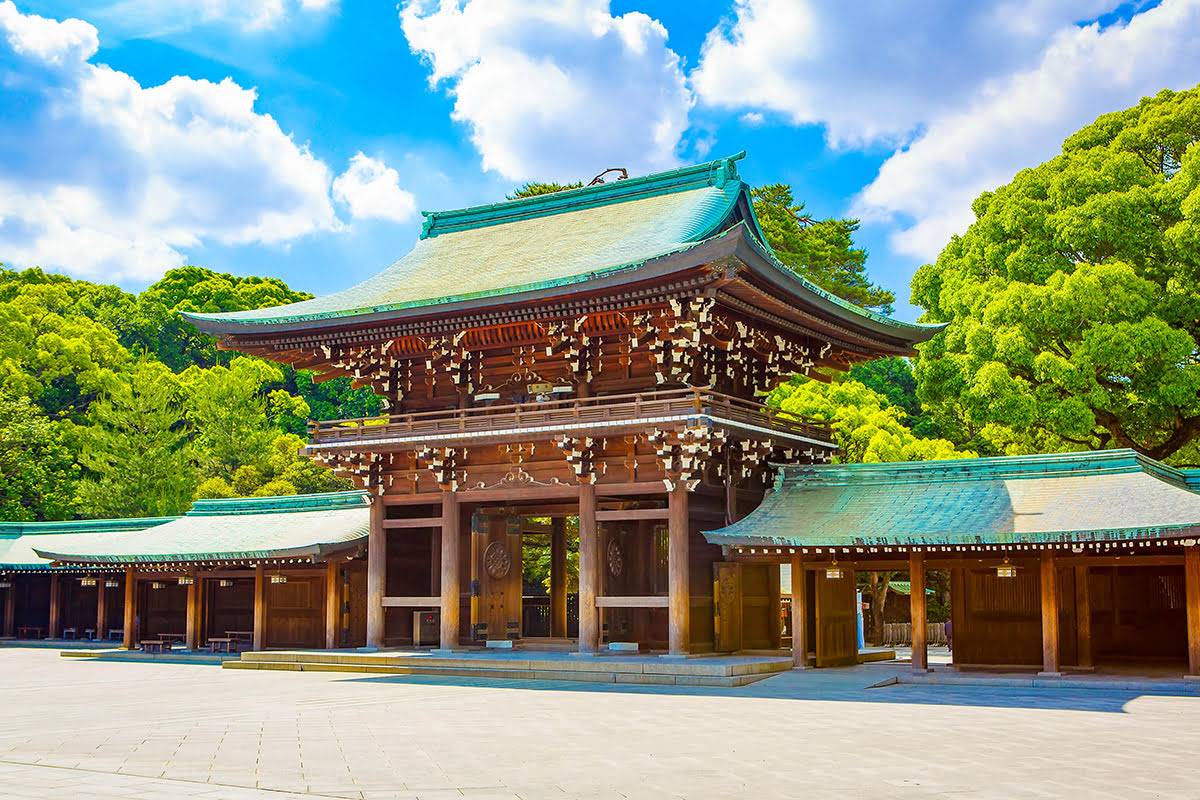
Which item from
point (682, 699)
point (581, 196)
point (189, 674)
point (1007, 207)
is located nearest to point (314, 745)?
point (682, 699)

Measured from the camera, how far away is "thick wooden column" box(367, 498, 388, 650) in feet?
99.3

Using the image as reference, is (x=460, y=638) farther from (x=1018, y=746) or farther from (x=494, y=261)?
(x=1018, y=746)

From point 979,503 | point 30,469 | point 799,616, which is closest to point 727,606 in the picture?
point 799,616

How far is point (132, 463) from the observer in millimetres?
53438

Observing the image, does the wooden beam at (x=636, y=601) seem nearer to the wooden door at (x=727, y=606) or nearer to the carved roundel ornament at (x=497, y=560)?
the wooden door at (x=727, y=606)

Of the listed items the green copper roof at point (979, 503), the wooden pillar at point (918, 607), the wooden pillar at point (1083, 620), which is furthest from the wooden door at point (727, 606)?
the wooden pillar at point (1083, 620)

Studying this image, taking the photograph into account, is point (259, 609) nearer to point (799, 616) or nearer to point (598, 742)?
point (799, 616)

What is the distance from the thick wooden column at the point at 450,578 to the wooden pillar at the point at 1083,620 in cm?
1479

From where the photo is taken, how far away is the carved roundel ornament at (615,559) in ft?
94.7

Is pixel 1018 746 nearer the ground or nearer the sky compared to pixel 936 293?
nearer the ground

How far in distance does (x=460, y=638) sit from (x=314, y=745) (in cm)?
1572

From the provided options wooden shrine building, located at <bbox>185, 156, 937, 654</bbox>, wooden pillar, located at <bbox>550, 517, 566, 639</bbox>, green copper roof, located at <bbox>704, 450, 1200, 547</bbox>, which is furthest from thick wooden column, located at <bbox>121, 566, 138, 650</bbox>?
green copper roof, located at <bbox>704, 450, 1200, 547</bbox>

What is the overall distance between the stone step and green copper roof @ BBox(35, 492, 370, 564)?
3105 millimetres

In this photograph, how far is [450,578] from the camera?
2906cm
